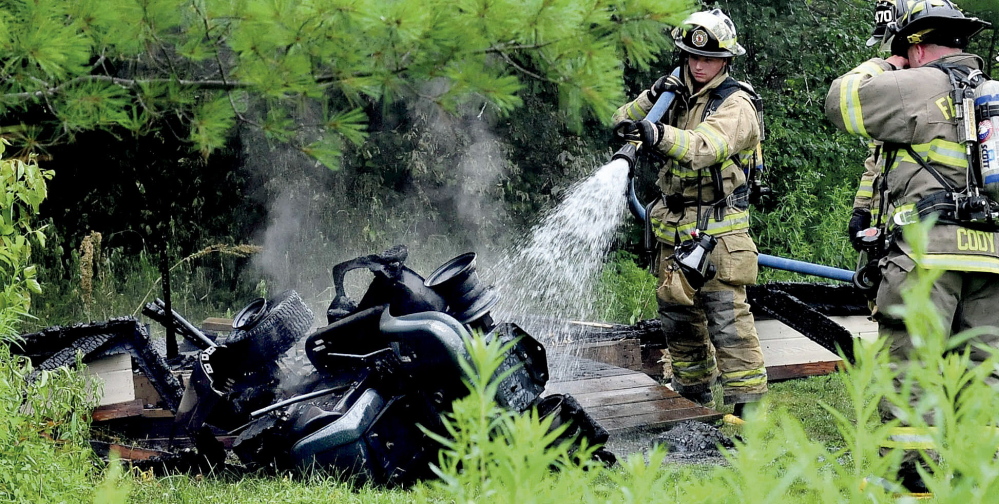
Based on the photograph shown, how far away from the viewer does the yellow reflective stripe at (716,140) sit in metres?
4.94

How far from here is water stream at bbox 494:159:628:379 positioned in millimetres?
5816

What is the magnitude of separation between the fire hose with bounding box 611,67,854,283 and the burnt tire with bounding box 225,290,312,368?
1.85m

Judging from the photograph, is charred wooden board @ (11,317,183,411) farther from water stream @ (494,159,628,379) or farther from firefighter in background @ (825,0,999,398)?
firefighter in background @ (825,0,999,398)

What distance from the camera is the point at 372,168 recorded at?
9.00 m

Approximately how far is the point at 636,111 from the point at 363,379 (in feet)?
7.86

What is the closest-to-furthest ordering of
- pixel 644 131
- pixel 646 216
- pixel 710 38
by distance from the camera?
pixel 644 131 → pixel 710 38 → pixel 646 216

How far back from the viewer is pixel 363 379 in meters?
4.16

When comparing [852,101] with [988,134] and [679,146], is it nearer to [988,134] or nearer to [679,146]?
[988,134]

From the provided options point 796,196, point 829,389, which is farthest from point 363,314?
point 796,196

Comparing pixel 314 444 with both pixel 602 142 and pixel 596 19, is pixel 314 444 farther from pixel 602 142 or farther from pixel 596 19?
pixel 602 142

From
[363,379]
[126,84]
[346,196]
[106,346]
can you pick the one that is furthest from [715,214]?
[346,196]

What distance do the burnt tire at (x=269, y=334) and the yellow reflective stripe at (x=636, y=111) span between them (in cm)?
230

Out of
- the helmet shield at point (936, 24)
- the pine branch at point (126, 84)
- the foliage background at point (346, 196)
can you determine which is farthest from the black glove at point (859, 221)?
the foliage background at point (346, 196)

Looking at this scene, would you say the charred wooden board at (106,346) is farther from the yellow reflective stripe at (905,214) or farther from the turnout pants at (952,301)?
the yellow reflective stripe at (905,214)
